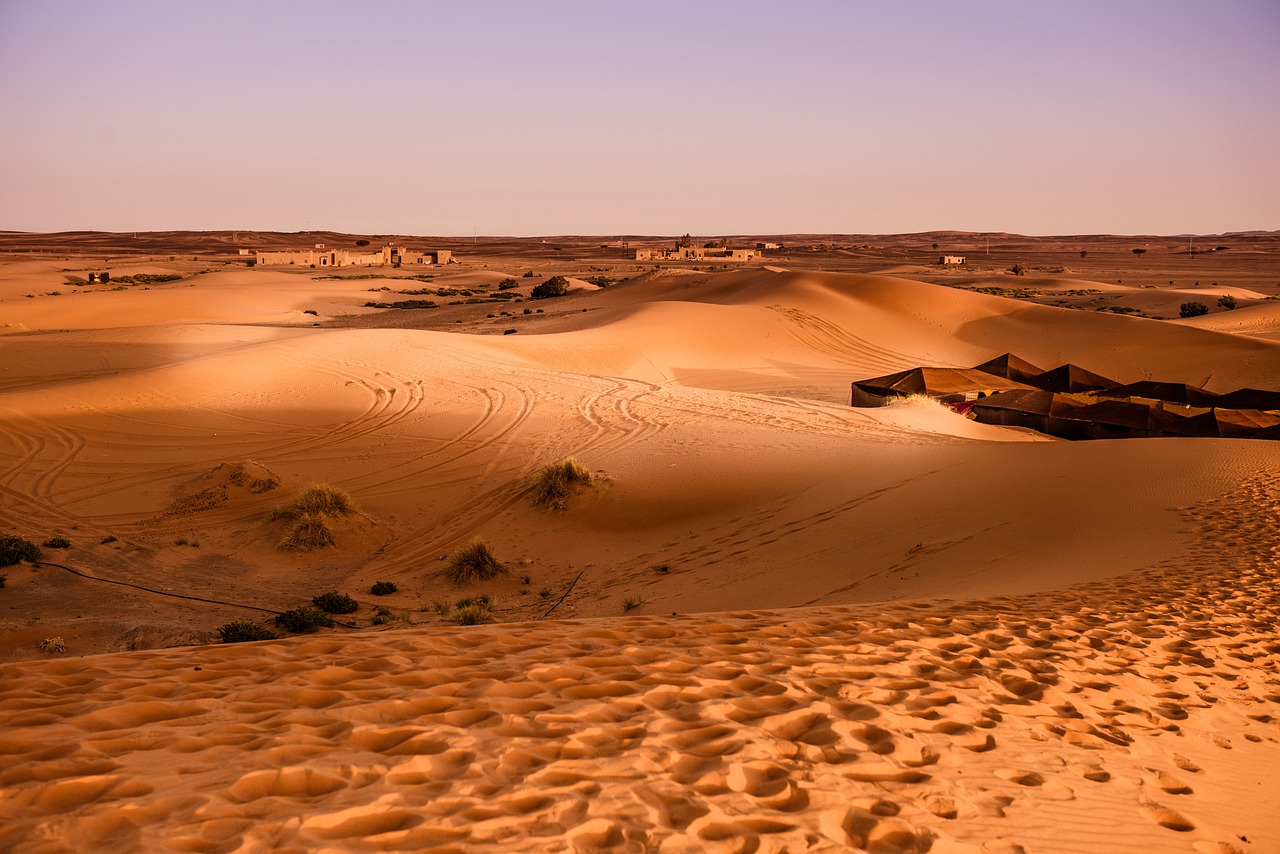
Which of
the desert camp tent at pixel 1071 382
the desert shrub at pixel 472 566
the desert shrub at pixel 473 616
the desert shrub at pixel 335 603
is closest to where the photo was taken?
the desert shrub at pixel 473 616

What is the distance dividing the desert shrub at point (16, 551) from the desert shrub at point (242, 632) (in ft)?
12.3

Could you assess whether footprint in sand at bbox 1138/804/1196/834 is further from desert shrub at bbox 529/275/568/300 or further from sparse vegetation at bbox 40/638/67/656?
desert shrub at bbox 529/275/568/300

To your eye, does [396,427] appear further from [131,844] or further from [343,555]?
[131,844]

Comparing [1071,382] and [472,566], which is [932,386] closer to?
[1071,382]

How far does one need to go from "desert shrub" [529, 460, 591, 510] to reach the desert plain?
19 centimetres

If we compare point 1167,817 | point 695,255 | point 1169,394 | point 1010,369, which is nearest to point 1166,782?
point 1167,817

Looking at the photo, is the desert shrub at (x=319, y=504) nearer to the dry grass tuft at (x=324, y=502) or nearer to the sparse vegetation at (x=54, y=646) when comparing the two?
the dry grass tuft at (x=324, y=502)

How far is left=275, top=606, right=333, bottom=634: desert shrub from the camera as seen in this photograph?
9539 millimetres

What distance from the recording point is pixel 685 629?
22.3 feet

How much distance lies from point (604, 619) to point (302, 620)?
13.5 feet

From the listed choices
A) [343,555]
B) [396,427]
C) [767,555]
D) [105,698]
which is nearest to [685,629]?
[105,698]

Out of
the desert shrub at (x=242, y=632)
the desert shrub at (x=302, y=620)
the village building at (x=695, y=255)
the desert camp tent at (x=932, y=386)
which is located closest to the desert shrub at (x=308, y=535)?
the desert shrub at (x=302, y=620)

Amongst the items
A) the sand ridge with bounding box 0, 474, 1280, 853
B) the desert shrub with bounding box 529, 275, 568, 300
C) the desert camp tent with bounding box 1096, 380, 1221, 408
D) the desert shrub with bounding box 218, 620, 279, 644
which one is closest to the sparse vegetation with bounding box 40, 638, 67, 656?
the desert shrub with bounding box 218, 620, 279, 644

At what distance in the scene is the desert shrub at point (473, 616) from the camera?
369 inches
